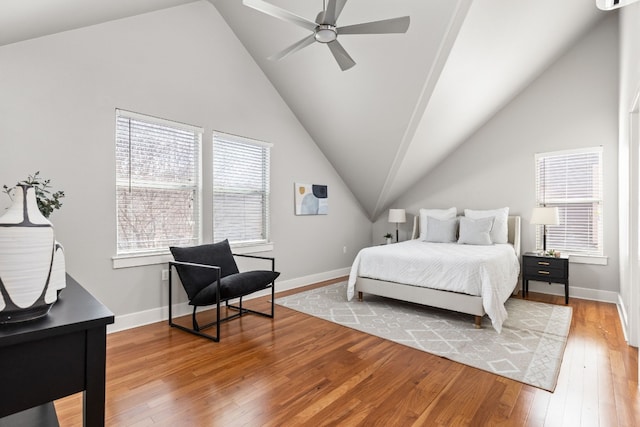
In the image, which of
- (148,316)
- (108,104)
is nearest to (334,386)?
(148,316)

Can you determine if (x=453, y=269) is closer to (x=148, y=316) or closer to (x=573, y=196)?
(x=573, y=196)

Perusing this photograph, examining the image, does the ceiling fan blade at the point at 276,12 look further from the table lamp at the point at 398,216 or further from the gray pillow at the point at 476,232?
the table lamp at the point at 398,216

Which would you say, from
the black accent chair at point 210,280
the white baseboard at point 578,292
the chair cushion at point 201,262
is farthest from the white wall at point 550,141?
the chair cushion at point 201,262

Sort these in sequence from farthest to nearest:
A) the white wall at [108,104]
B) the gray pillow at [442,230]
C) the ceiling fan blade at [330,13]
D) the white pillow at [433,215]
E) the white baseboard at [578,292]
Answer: the white pillow at [433,215]
the gray pillow at [442,230]
the white baseboard at [578,292]
the white wall at [108,104]
the ceiling fan blade at [330,13]

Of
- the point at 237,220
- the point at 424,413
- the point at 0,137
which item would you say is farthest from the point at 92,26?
the point at 424,413

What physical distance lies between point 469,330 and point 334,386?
1.66 meters

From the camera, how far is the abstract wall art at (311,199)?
509 cm

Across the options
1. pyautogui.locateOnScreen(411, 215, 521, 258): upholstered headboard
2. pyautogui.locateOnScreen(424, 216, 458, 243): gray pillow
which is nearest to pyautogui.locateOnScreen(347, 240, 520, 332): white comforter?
pyautogui.locateOnScreen(411, 215, 521, 258): upholstered headboard

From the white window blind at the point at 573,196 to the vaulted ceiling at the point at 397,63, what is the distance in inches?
46.1

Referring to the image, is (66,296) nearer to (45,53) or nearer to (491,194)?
(45,53)

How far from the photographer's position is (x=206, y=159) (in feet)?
12.9

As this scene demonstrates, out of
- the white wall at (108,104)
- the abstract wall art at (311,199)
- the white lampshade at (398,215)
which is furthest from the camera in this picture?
the white lampshade at (398,215)

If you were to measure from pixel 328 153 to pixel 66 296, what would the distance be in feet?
14.8

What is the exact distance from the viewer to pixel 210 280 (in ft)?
11.0
